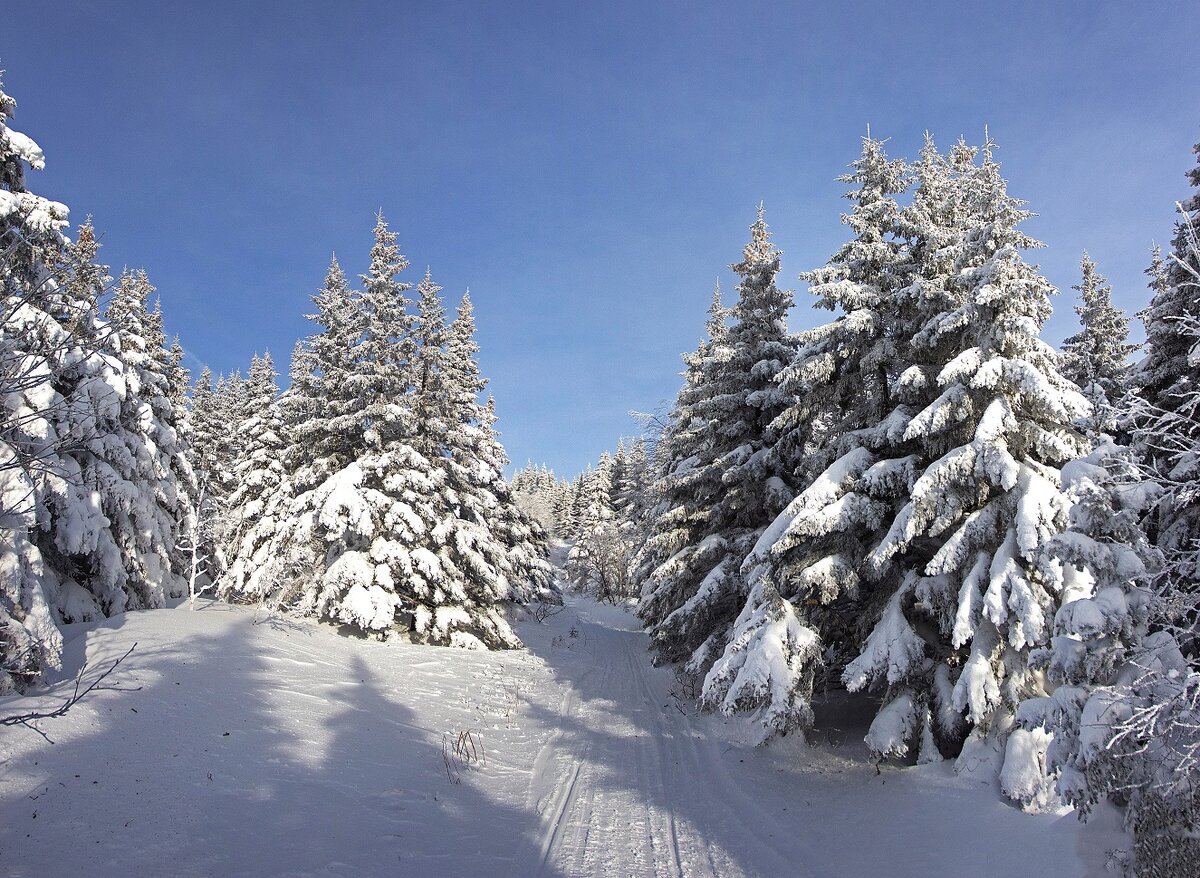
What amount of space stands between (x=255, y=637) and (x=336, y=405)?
8339 millimetres

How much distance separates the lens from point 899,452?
12.1 m

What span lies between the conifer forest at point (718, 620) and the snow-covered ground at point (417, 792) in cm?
6

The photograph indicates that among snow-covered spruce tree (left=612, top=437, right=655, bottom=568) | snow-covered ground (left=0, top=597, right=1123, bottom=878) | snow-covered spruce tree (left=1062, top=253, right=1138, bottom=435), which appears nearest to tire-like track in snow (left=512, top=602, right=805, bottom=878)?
snow-covered ground (left=0, top=597, right=1123, bottom=878)

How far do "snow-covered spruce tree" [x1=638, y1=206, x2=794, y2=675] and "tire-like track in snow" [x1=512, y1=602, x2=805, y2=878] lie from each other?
2.62 meters

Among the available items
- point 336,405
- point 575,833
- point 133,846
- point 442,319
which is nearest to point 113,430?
point 336,405

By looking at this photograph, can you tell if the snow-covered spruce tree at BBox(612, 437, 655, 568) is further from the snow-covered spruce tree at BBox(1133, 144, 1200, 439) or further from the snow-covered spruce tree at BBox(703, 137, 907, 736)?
the snow-covered spruce tree at BBox(1133, 144, 1200, 439)

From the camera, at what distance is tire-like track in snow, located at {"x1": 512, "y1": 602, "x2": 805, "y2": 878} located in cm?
765

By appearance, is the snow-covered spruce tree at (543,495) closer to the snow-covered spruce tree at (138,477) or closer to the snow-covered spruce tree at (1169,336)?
the snow-covered spruce tree at (138,477)

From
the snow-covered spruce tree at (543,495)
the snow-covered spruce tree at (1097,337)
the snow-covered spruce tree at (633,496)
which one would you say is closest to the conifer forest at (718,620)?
the snow-covered spruce tree at (1097,337)

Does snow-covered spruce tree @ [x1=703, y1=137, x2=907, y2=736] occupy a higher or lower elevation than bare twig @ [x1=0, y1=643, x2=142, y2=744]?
higher

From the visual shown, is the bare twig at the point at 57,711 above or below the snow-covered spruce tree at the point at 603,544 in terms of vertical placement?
below

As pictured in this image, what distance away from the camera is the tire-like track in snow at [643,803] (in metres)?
7.65

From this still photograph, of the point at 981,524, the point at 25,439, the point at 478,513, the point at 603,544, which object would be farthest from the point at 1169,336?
the point at 603,544

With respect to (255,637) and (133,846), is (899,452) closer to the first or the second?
(133,846)
